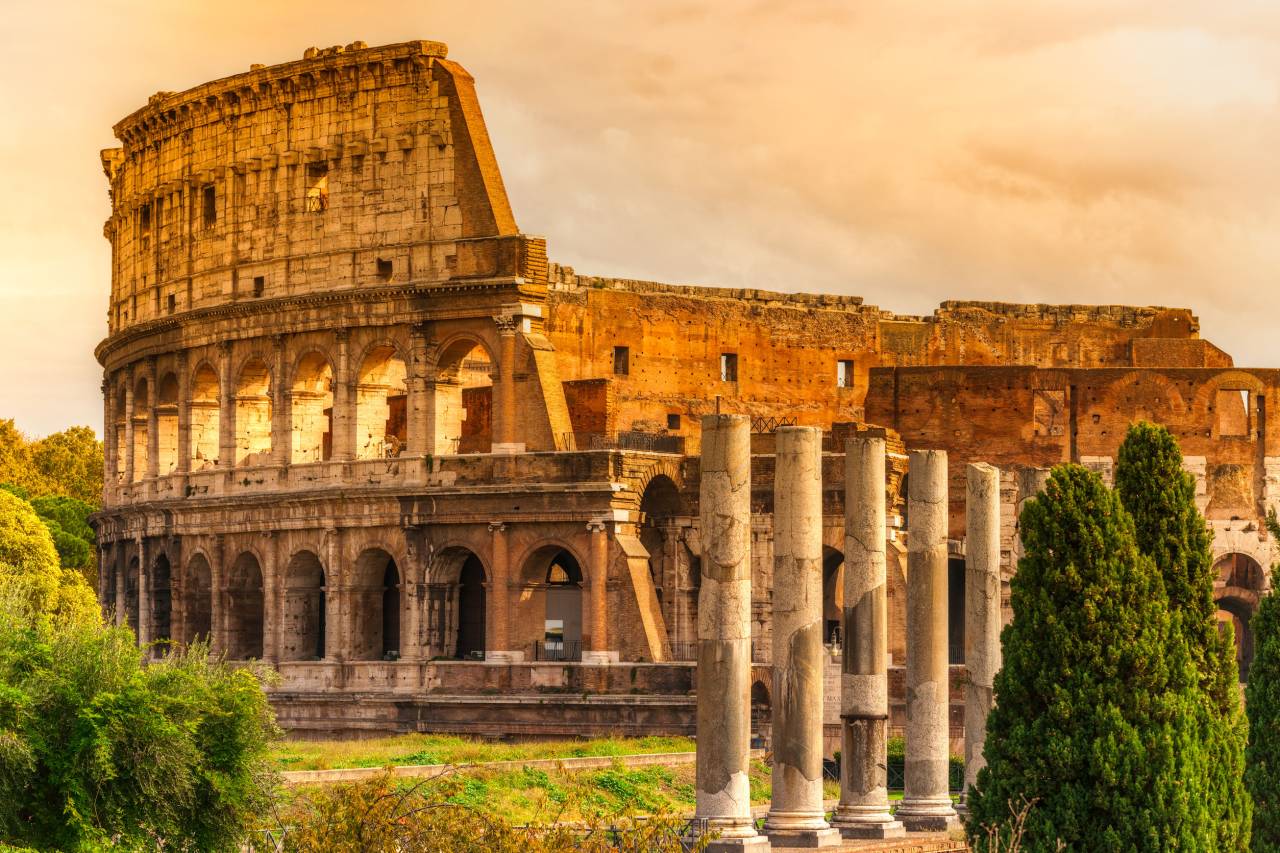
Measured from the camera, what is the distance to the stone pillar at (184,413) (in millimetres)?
51469

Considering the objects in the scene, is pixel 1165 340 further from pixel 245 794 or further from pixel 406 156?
pixel 245 794

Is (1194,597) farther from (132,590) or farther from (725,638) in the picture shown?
(132,590)

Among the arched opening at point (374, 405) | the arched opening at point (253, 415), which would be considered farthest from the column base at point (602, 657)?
the arched opening at point (253, 415)

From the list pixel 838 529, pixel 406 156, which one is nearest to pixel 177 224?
pixel 406 156

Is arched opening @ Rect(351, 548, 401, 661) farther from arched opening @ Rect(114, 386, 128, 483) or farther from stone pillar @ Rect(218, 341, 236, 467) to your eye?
arched opening @ Rect(114, 386, 128, 483)

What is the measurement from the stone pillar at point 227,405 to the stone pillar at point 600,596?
32.3ft

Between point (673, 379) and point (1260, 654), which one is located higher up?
point (673, 379)

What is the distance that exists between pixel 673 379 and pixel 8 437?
2632 cm

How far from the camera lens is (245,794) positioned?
2614 centimetres

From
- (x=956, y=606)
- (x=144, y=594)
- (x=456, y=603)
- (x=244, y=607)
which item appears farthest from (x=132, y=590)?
(x=956, y=606)

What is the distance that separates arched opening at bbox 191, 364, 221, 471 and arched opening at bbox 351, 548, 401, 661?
576 cm

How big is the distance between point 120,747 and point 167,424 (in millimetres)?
28747

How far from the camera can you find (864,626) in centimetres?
2839

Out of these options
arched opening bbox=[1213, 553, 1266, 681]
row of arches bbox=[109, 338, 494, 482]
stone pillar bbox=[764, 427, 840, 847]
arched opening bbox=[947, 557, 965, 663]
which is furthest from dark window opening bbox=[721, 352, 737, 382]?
stone pillar bbox=[764, 427, 840, 847]
